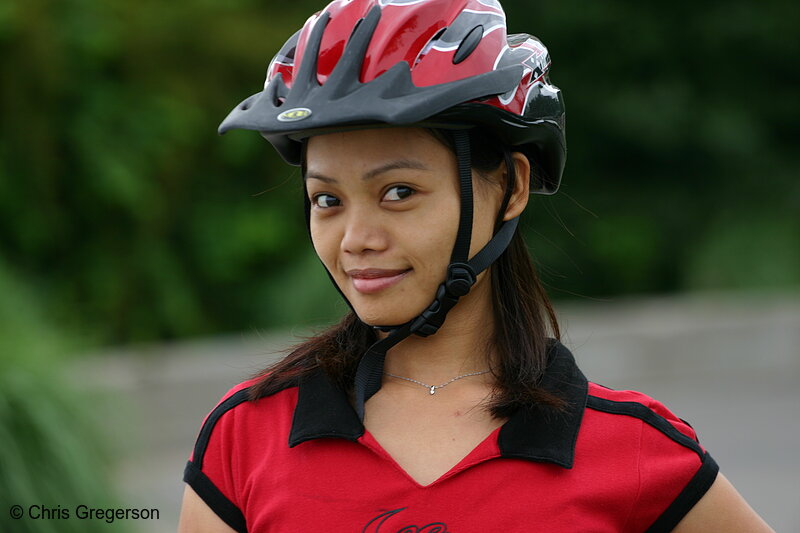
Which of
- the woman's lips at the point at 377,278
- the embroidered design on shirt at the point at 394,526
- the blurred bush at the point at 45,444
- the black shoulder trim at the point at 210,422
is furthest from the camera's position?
the blurred bush at the point at 45,444

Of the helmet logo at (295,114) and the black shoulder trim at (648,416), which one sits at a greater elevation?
the helmet logo at (295,114)

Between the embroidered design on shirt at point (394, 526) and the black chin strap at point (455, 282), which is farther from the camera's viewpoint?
the black chin strap at point (455, 282)

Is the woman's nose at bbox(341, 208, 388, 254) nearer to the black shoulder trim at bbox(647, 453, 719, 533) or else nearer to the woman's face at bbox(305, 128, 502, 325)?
the woman's face at bbox(305, 128, 502, 325)

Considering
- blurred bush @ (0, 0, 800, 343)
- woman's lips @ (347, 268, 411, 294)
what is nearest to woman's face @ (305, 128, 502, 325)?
woman's lips @ (347, 268, 411, 294)

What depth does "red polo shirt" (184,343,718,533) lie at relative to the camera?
240cm

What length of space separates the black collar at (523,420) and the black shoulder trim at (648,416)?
5cm

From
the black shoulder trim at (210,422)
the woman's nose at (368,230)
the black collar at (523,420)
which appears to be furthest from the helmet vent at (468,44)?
the black shoulder trim at (210,422)

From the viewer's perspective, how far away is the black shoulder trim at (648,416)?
99.0 inches

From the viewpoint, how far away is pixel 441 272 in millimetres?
2531

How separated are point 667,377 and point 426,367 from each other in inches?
296

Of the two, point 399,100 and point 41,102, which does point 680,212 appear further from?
point 399,100

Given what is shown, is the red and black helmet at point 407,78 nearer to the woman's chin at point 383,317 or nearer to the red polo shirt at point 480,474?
the woman's chin at point 383,317

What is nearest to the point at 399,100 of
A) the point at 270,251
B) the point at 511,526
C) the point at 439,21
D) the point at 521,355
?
the point at 439,21

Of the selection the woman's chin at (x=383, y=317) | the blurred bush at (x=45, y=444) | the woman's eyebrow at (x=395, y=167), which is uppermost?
the woman's eyebrow at (x=395, y=167)
